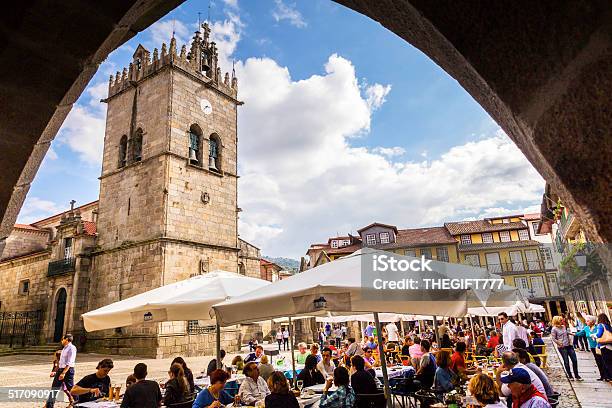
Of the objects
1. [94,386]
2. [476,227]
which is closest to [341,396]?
[94,386]

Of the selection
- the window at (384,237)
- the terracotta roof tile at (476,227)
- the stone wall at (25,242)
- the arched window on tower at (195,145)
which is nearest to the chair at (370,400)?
the arched window on tower at (195,145)

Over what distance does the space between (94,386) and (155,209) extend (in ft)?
44.0

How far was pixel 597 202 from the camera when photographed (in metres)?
0.79

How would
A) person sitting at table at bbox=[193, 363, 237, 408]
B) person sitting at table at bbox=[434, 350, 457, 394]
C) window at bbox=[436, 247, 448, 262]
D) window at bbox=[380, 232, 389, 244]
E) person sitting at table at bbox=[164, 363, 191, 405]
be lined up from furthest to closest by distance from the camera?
window at bbox=[380, 232, 389, 244] < window at bbox=[436, 247, 448, 262] < person sitting at table at bbox=[434, 350, 457, 394] < person sitting at table at bbox=[164, 363, 191, 405] < person sitting at table at bbox=[193, 363, 237, 408]

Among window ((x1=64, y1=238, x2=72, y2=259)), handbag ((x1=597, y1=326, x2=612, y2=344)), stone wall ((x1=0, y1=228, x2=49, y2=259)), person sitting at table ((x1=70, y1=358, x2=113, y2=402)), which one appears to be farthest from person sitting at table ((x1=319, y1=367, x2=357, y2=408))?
stone wall ((x1=0, y1=228, x2=49, y2=259))

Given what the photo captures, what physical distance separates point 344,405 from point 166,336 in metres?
13.9

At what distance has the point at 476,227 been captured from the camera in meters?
42.5

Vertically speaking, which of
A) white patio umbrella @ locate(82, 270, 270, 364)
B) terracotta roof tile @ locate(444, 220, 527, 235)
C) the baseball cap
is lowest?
the baseball cap

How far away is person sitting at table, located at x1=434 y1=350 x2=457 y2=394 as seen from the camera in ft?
19.6

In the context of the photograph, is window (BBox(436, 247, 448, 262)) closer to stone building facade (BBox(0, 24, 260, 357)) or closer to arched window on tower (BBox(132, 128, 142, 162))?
stone building facade (BBox(0, 24, 260, 357))

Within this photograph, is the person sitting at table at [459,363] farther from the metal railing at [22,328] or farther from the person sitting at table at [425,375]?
the metal railing at [22,328]

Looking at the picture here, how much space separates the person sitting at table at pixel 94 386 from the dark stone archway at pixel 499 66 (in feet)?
20.9

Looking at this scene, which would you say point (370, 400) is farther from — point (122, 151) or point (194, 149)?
point (122, 151)

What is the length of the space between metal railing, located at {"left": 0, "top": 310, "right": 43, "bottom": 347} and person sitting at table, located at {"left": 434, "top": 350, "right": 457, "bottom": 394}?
24.6m
